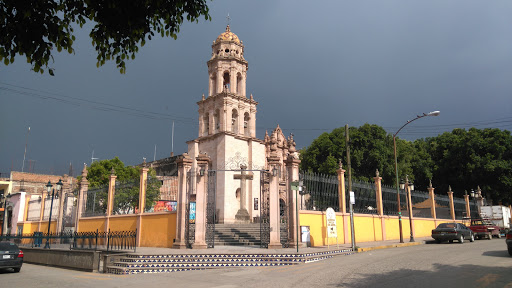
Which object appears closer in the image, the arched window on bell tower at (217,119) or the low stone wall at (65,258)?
the low stone wall at (65,258)

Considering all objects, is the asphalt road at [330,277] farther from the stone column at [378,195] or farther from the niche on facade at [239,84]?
the niche on facade at [239,84]

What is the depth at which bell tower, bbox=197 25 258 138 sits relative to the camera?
103 feet

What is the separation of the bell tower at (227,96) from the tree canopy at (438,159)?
10618 mm

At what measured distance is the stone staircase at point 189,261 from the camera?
1188 centimetres

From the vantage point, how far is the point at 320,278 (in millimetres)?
9141

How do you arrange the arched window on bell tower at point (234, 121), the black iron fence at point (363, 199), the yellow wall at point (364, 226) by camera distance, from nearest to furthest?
1. the yellow wall at point (364, 226)
2. the black iron fence at point (363, 199)
3. the arched window on bell tower at point (234, 121)

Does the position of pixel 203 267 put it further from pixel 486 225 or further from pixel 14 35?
pixel 486 225

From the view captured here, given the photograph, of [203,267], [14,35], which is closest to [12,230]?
[203,267]

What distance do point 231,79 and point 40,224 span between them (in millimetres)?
19355

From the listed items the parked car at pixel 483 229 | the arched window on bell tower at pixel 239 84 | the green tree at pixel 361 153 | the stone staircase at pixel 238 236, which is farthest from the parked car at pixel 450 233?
the arched window on bell tower at pixel 239 84

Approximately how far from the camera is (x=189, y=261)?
12547mm

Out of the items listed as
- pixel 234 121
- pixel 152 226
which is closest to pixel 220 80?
pixel 234 121

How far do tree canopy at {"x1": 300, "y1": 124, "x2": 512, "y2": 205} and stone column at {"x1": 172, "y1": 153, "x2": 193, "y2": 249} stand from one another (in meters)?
22.5

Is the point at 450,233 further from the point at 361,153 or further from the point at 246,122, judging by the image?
the point at 246,122
